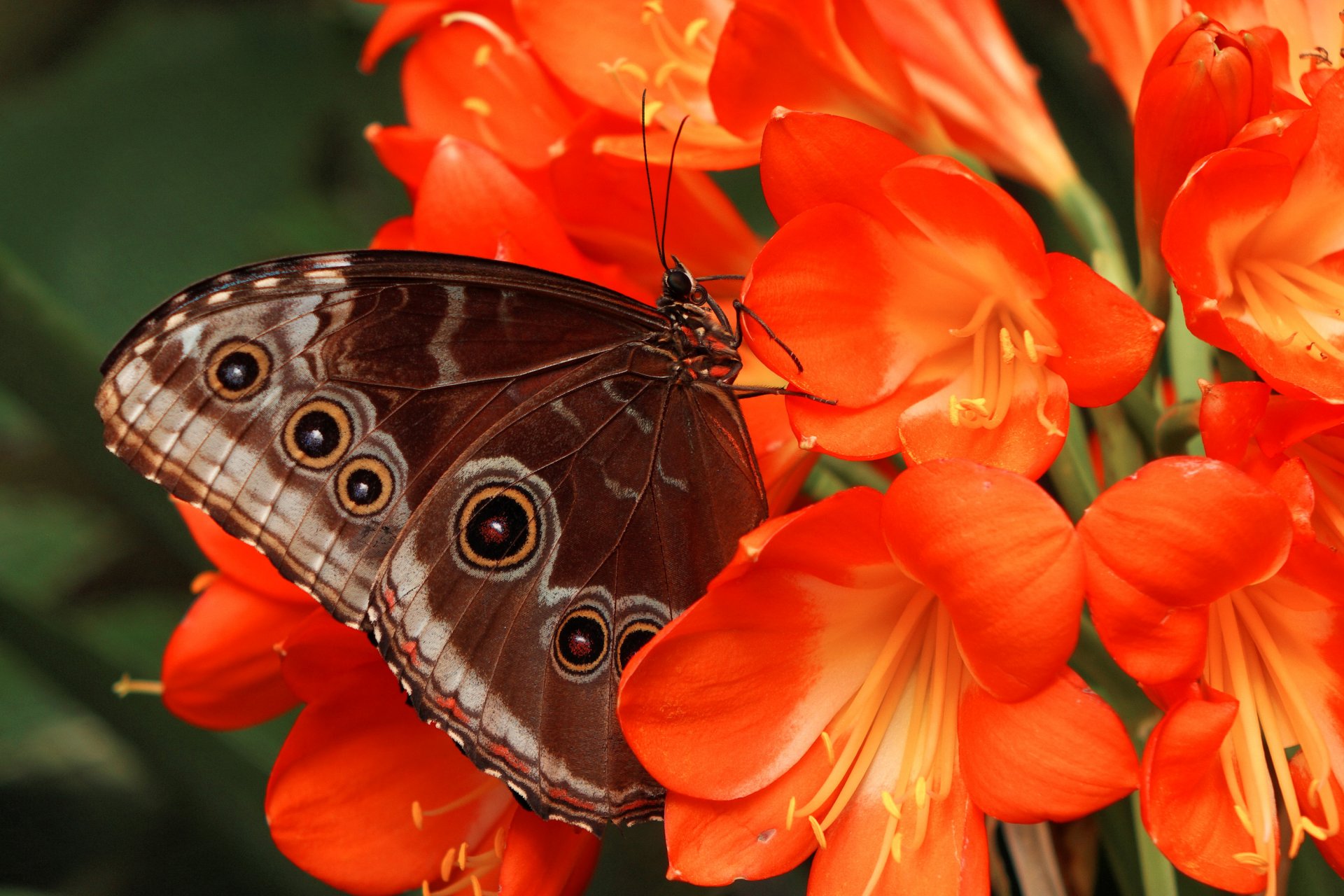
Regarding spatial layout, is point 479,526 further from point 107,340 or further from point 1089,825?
point 107,340

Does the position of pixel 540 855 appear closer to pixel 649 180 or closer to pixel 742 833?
pixel 742 833

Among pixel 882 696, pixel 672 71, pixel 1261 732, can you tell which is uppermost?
pixel 672 71

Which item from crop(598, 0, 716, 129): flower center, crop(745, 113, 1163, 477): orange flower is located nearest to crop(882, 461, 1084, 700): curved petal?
crop(745, 113, 1163, 477): orange flower

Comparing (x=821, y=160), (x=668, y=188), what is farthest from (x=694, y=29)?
(x=821, y=160)

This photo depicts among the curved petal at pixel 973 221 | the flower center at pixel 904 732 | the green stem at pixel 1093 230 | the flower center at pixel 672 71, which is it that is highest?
the flower center at pixel 672 71

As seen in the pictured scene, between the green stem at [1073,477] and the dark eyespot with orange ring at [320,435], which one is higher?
the dark eyespot with orange ring at [320,435]

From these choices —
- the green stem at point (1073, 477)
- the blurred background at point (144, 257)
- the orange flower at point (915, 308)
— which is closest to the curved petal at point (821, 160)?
the orange flower at point (915, 308)

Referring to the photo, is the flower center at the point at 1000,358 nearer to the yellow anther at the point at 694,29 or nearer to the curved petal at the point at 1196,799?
the curved petal at the point at 1196,799

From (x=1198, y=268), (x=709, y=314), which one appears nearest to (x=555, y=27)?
(x=709, y=314)
